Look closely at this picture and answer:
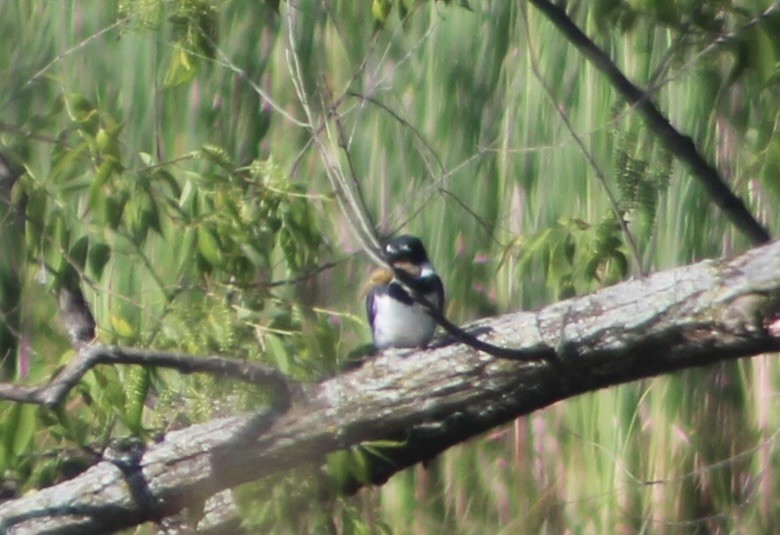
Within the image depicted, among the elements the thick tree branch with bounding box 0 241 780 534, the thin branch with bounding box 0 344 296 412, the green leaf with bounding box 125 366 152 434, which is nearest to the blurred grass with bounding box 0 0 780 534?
the thick tree branch with bounding box 0 241 780 534

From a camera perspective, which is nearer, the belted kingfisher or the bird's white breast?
the belted kingfisher

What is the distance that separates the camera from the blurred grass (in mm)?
3555

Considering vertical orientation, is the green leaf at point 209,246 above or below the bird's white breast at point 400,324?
A: above

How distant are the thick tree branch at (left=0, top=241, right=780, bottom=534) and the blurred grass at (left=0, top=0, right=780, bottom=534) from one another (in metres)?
1.04

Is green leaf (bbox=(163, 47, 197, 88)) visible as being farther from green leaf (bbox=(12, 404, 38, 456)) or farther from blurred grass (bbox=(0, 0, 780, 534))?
blurred grass (bbox=(0, 0, 780, 534))

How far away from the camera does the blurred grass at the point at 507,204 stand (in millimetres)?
3555

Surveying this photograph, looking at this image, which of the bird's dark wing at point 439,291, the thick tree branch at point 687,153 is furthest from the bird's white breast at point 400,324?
the thick tree branch at point 687,153

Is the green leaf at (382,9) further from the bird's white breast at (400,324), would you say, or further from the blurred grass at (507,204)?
the bird's white breast at (400,324)

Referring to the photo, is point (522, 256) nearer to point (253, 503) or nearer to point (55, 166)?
point (253, 503)

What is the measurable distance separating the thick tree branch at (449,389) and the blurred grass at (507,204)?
3.40ft

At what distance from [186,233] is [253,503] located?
0.41m

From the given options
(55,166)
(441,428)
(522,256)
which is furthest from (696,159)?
(55,166)

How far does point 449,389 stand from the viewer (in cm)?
229

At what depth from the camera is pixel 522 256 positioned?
2633mm
